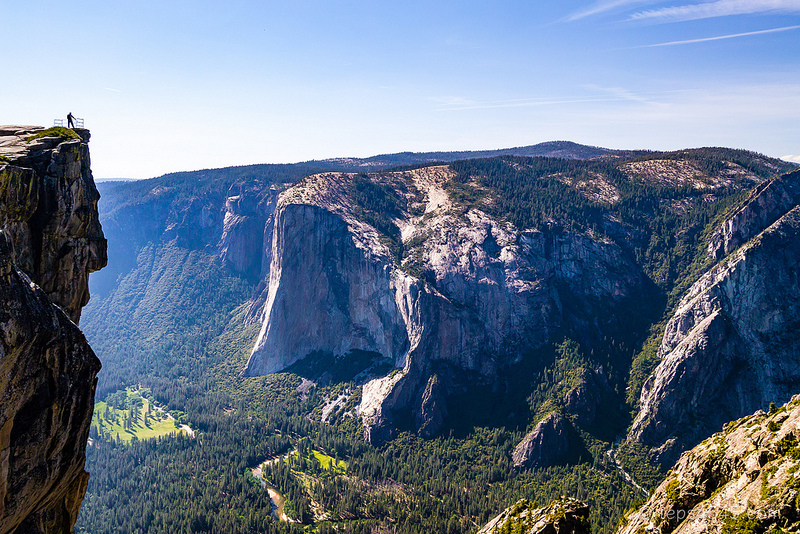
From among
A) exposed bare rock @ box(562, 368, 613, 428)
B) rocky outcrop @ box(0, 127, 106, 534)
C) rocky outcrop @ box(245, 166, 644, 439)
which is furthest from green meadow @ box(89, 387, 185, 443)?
rocky outcrop @ box(0, 127, 106, 534)

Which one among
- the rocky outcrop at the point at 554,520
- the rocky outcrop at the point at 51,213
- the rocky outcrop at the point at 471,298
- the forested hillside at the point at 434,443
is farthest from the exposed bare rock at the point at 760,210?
the rocky outcrop at the point at 51,213

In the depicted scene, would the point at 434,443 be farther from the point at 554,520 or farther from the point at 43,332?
the point at 43,332

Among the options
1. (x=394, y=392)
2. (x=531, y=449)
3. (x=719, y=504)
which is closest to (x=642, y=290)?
(x=531, y=449)

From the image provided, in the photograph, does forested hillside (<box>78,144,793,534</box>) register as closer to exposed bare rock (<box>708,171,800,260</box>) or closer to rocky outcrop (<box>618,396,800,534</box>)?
exposed bare rock (<box>708,171,800,260</box>)

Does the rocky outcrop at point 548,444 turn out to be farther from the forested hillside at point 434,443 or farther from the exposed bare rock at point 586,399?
the exposed bare rock at point 586,399

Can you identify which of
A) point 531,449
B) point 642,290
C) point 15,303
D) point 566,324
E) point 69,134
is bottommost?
point 531,449

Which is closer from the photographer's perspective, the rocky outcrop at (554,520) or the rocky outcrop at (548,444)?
the rocky outcrop at (554,520)

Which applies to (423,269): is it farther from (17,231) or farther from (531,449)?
(17,231)
